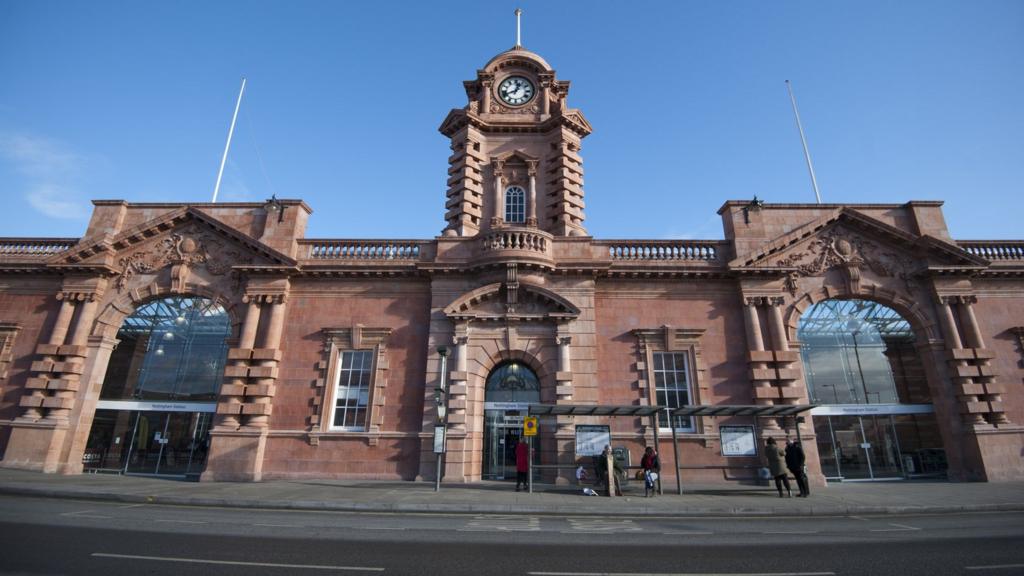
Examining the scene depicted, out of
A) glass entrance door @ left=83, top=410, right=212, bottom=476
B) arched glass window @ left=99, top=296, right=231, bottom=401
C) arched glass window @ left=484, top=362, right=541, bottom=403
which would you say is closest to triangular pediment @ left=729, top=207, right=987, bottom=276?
arched glass window @ left=484, top=362, right=541, bottom=403

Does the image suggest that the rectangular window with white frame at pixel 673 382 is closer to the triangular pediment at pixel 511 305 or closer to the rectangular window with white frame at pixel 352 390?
the triangular pediment at pixel 511 305

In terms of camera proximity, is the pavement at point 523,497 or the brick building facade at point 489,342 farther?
the brick building facade at point 489,342

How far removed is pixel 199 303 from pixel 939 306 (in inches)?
1324

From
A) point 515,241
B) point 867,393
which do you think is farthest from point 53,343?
point 867,393

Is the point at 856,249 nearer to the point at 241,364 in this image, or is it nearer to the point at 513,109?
the point at 513,109

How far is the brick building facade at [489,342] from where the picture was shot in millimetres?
19016

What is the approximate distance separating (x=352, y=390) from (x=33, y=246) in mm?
18191

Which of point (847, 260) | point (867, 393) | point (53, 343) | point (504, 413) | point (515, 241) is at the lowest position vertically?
point (504, 413)

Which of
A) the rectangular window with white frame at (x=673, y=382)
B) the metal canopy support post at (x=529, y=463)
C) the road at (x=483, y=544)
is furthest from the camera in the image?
the rectangular window with white frame at (x=673, y=382)

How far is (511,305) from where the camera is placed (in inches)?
789

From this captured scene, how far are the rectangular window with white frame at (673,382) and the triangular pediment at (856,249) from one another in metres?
5.41

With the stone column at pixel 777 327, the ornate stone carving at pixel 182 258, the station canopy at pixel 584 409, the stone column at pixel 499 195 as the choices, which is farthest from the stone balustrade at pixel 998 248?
the ornate stone carving at pixel 182 258

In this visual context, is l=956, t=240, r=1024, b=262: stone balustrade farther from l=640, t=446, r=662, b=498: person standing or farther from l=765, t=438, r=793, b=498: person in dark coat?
l=640, t=446, r=662, b=498: person standing

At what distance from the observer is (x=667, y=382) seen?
65.1 ft
